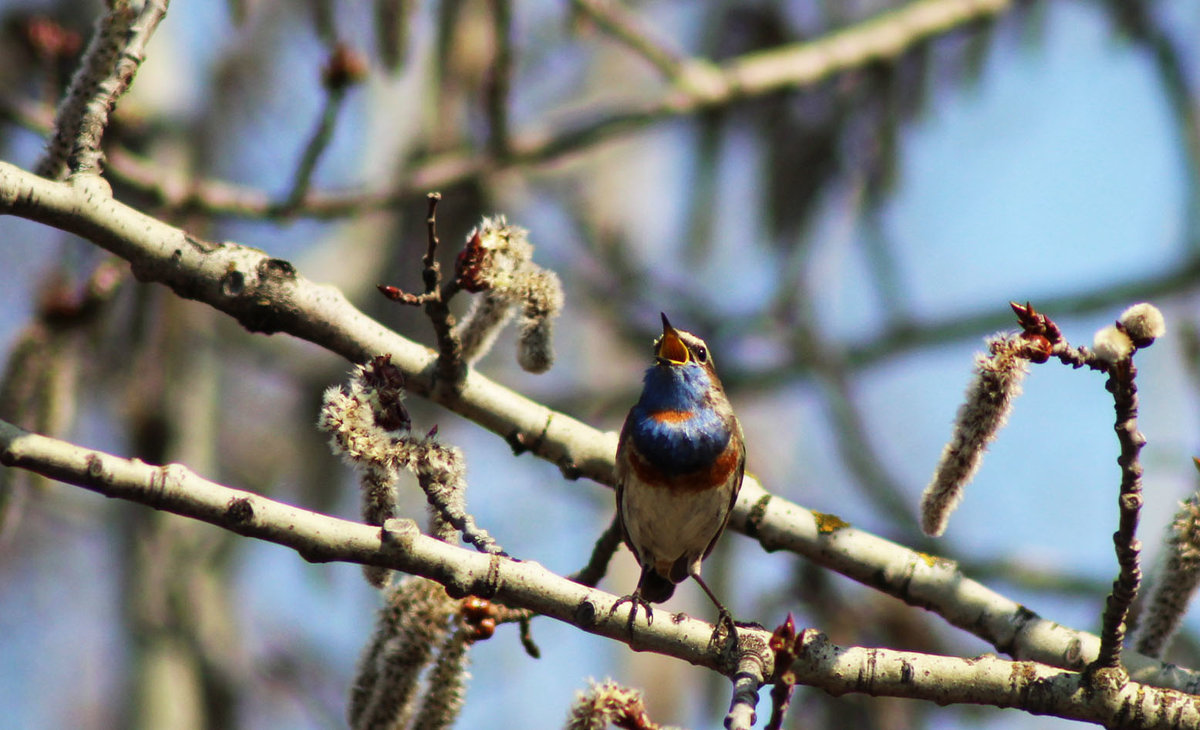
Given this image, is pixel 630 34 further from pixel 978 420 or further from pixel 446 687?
pixel 446 687

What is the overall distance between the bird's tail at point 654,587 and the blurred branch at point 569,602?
141cm

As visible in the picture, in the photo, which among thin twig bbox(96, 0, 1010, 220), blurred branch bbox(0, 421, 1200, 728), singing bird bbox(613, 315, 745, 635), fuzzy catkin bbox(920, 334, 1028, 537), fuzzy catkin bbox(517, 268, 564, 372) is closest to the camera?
blurred branch bbox(0, 421, 1200, 728)

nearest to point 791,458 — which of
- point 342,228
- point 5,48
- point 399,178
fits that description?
point 342,228

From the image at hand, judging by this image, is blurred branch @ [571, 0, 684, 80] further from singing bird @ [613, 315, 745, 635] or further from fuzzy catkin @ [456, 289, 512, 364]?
fuzzy catkin @ [456, 289, 512, 364]

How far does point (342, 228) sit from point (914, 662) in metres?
6.95

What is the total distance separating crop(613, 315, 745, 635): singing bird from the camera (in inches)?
131

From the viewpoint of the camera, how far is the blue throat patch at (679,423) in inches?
135

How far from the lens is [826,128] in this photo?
23.3ft

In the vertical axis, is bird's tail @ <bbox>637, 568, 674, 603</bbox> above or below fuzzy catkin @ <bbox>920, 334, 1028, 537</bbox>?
above

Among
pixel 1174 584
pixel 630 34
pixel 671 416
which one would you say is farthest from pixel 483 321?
pixel 630 34

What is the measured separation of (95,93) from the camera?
2316mm

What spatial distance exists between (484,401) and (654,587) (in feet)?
4.66

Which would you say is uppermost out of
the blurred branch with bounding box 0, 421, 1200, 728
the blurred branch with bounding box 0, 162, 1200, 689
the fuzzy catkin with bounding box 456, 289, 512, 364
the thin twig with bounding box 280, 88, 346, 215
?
the thin twig with bounding box 280, 88, 346, 215

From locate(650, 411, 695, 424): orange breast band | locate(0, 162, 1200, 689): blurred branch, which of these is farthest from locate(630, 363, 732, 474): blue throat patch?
locate(0, 162, 1200, 689): blurred branch
